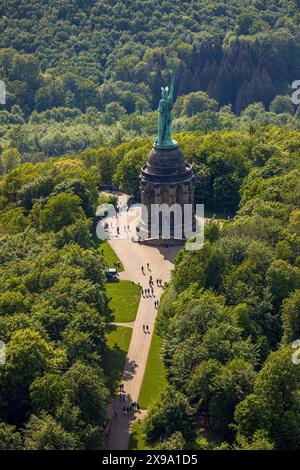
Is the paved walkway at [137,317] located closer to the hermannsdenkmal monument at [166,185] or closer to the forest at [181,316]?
the hermannsdenkmal monument at [166,185]

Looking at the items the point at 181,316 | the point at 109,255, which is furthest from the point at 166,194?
the point at 181,316

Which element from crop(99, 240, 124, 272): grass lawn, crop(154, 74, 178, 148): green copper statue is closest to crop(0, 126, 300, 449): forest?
crop(99, 240, 124, 272): grass lawn

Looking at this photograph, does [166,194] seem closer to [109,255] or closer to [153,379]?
[109,255]

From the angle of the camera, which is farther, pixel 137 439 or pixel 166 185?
pixel 166 185

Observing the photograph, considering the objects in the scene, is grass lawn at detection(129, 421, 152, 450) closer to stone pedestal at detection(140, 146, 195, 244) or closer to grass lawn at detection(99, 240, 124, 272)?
grass lawn at detection(99, 240, 124, 272)

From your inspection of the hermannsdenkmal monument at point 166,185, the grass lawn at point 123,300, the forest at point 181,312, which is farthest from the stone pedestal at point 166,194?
the grass lawn at point 123,300
